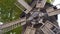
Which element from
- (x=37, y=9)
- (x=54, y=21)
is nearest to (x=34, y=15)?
(x=37, y=9)

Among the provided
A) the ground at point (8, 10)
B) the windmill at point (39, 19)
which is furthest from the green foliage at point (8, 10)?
the windmill at point (39, 19)

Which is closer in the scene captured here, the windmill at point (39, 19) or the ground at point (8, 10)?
the windmill at point (39, 19)

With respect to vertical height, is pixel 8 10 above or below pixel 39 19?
below

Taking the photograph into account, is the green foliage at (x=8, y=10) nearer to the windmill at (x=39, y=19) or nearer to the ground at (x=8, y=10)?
the ground at (x=8, y=10)

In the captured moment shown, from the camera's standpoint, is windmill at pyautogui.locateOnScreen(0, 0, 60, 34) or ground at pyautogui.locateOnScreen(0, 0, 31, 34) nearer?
windmill at pyautogui.locateOnScreen(0, 0, 60, 34)

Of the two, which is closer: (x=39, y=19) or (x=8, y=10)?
(x=39, y=19)

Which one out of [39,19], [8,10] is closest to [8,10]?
[8,10]

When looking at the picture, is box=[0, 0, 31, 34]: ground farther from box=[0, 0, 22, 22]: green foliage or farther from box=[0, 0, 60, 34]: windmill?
box=[0, 0, 60, 34]: windmill

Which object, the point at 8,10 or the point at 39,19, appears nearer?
the point at 39,19

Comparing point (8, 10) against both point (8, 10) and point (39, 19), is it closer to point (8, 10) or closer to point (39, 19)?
point (8, 10)

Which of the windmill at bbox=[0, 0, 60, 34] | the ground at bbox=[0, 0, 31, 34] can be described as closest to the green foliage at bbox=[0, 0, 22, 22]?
the ground at bbox=[0, 0, 31, 34]

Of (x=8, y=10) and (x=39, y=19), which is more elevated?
(x=39, y=19)

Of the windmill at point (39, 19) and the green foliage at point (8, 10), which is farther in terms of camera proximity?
the green foliage at point (8, 10)
